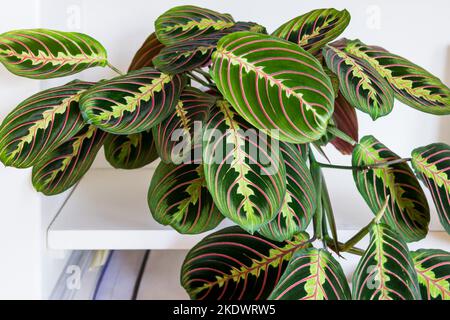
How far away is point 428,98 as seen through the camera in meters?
0.70

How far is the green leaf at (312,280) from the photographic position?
0.58 metres

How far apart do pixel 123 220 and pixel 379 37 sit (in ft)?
2.51

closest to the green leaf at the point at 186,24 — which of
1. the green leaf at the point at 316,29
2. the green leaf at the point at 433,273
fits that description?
the green leaf at the point at 316,29

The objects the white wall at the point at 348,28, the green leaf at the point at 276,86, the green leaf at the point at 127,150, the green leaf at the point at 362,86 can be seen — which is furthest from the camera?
the white wall at the point at 348,28

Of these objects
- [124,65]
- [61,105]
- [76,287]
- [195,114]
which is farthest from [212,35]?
[76,287]

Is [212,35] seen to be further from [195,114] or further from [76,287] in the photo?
[76,287]

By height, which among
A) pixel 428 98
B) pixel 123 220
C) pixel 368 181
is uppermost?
pixel 428 98

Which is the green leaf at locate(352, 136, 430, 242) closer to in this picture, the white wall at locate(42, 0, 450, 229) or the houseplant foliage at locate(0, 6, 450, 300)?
the houseplant foliage at locate(0, 6, 450, 300)

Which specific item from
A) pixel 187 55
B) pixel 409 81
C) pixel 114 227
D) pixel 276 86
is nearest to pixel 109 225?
pixel 114 227

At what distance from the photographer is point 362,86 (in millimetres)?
636

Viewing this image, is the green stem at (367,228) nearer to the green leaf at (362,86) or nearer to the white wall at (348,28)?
the green leaf at (362,86)

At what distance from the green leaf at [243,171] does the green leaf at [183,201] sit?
124 millimetres

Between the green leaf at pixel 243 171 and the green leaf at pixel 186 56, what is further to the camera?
the green leaf at pixel 186 56

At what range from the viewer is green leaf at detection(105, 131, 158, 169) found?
83 centimetres
